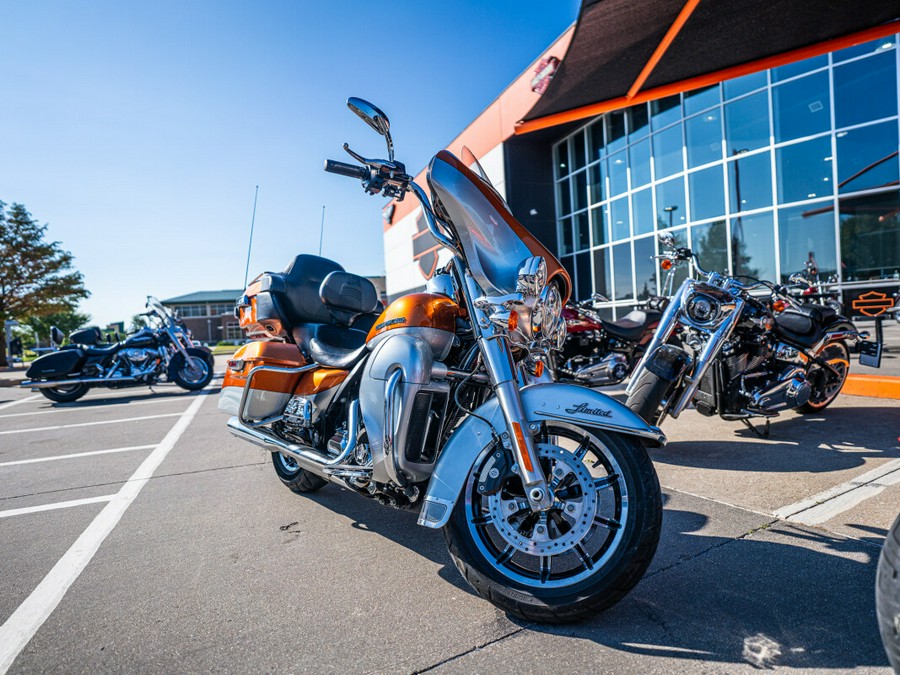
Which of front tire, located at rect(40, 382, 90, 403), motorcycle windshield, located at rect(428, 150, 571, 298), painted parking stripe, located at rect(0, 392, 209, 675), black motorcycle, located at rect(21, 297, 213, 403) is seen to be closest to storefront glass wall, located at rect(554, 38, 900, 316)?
motorcycle windshield, located at rect(428, 150, 571, 298)

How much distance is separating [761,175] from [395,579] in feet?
43.7

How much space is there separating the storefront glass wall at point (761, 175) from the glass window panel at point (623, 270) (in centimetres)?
4

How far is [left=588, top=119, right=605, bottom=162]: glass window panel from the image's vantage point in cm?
1641

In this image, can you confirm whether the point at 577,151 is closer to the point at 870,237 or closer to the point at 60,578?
the point at 870,237

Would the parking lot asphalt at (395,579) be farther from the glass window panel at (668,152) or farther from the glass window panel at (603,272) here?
the glass window panel at (603,272)

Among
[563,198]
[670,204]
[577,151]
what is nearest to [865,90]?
[670,204]

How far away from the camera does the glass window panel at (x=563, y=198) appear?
699 inches

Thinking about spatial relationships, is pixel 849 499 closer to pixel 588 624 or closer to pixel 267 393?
pixel 588 624

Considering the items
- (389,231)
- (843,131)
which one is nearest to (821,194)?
(843,131)

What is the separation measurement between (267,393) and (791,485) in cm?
312

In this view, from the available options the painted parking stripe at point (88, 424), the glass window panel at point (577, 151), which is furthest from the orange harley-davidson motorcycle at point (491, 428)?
the glass window panel at point (577, 151)

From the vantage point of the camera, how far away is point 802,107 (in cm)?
1176

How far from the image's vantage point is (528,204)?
58.4 feet

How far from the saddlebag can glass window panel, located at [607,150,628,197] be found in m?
13.9
